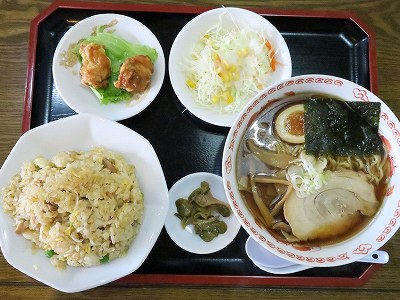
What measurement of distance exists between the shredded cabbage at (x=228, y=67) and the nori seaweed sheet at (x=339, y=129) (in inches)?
18.6

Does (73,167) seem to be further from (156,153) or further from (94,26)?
(94,26)

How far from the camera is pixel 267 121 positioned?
2119mm

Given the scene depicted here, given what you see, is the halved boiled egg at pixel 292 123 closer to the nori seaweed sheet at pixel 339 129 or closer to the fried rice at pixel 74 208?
the nori seaweed sheet at pixel 339 129

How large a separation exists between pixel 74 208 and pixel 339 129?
1.23m

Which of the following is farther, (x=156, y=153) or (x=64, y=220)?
(x=156, y=153)

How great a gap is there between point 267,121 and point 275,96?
0.13 metres

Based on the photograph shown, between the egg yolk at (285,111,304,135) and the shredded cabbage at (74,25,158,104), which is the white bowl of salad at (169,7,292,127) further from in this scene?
the egg yolk at (285,111,304,135)

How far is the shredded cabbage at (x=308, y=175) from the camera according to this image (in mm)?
2012

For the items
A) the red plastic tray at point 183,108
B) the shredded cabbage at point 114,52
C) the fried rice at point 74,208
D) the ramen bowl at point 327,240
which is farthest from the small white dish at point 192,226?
the shredded cabbage at point 114,52

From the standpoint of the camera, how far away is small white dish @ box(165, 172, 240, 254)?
2273 mm

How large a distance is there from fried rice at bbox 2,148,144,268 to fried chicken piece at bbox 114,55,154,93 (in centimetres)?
43

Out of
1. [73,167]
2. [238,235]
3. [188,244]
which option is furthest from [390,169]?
[73,167]

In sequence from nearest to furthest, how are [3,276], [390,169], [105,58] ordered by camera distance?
[390,169] < [3,276] < [105,58]

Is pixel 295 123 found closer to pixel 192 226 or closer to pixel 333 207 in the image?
pixel 333 207
